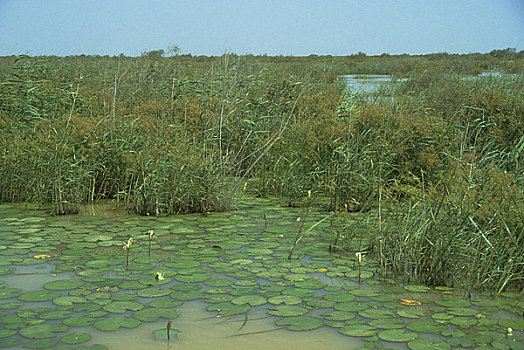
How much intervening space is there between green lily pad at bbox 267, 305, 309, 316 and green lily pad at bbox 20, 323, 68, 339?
115 cm

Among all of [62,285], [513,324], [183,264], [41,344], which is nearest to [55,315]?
[41,344]

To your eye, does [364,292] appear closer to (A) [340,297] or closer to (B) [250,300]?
(A) [340,297]

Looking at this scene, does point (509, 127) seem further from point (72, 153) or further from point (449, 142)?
point (72, 153)

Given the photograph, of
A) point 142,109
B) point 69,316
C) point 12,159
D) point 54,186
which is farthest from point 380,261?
point 142,109

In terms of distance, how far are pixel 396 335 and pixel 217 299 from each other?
109 cm

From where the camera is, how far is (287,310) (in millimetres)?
2936

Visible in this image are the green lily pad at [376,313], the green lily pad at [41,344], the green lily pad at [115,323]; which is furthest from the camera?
the green lily pad at [376,313]

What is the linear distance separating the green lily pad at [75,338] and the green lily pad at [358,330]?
1330 millimetres

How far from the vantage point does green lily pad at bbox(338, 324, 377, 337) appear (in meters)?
2.63

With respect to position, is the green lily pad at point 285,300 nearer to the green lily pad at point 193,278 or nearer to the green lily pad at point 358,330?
the green lily pad at point 358,330

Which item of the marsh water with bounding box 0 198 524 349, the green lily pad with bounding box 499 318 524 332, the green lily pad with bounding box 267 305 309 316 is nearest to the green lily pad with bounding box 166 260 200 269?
the marsh water with bounding box 0 198 524 349

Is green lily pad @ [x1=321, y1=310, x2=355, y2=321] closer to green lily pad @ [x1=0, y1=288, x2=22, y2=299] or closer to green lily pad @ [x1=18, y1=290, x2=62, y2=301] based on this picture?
green lily pad @ [x1=18, y1=290, x2=62, y2=301]

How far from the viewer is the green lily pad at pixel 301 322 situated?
2.72 metres

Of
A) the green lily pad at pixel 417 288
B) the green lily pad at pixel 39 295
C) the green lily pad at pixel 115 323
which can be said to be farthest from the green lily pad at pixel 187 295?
the green lily pad at pixel 417 288
